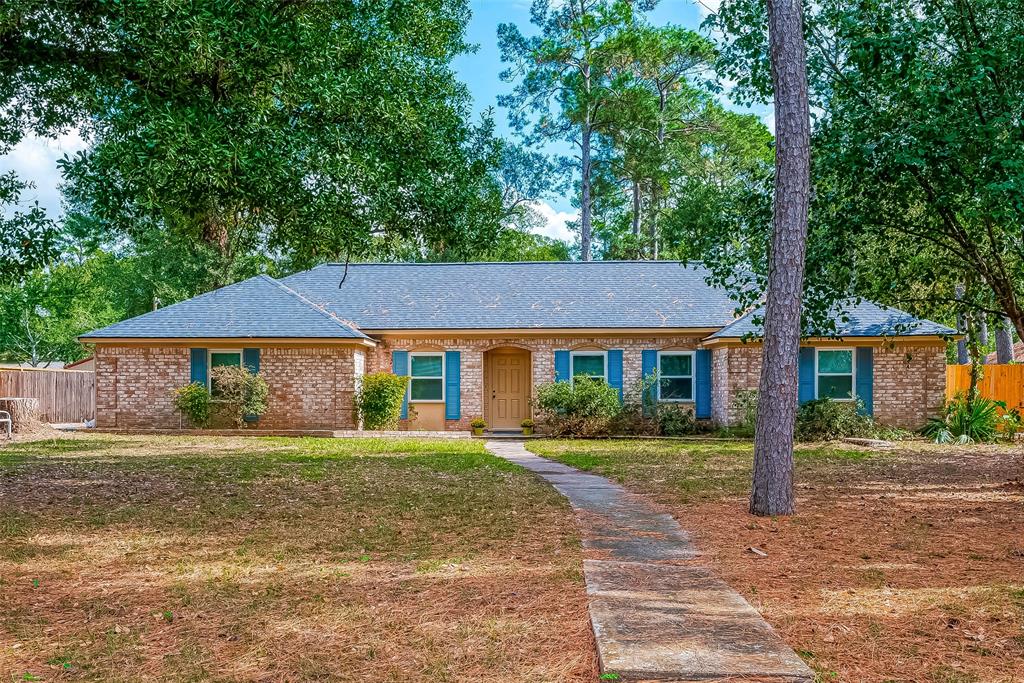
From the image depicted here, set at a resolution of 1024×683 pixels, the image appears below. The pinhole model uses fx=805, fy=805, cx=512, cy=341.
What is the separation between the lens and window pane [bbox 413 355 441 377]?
20938 mm

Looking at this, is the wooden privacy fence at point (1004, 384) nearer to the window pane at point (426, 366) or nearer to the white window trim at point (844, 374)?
the white window trim at point (844, 374)

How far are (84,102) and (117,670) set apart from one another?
859cm

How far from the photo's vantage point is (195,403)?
763 inches

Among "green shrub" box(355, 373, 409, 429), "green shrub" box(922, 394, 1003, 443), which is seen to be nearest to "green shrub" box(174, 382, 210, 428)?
"green shrub" box(355, 373, 409, 429)

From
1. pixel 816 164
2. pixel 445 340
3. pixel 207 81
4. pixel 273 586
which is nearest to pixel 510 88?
pixel 445 340

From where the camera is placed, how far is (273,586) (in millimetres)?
5312

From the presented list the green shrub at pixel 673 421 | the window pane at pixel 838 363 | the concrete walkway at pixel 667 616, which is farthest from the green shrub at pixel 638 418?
the concrete walkway at pixel 667 616

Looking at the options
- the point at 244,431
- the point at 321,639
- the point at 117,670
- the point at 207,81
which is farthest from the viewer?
the point at 244,431

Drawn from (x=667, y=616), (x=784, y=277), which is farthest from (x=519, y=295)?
(x=667, y=616)

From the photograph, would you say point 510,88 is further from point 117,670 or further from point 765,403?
point 117,670

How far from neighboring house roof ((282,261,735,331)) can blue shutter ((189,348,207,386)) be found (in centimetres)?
356

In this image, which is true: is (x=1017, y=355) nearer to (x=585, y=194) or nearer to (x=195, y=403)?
(x=585, y=194)

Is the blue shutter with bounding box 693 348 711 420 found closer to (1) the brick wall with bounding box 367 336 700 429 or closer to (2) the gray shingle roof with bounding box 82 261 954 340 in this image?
(2) the gray shingle roof with bounding box 82 261 954 340

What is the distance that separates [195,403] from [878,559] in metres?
16.9
